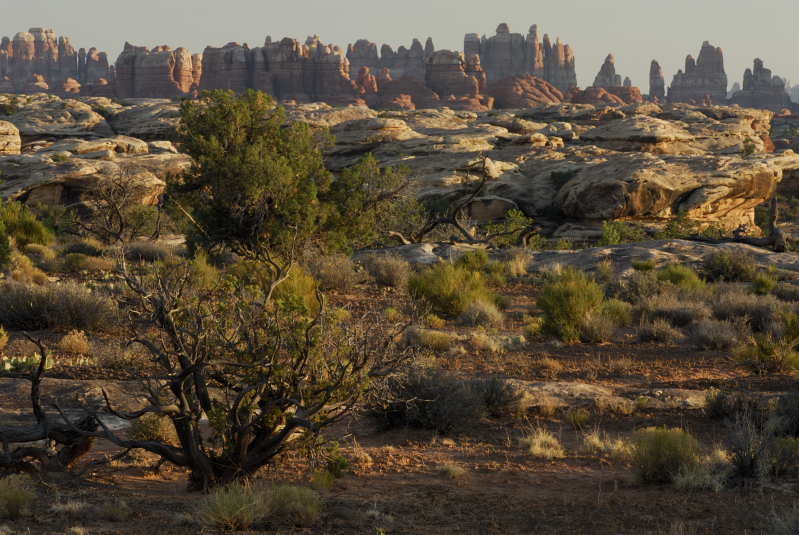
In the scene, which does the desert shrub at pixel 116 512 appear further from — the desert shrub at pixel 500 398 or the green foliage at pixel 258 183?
the green foliage at pixel 258 183

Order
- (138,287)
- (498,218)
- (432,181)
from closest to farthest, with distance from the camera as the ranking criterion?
(138,287) → (498,218) → (432,181)

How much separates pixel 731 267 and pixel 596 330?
22.5ft

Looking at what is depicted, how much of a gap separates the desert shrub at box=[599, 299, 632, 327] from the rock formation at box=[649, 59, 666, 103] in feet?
555

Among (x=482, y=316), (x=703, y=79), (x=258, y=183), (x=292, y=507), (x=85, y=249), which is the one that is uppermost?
(x=703, y=79)

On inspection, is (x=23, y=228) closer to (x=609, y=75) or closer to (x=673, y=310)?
(x=673, y=310)

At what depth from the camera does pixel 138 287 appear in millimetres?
4098

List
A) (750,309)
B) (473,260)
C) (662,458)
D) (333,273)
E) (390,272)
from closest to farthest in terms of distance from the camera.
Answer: (662,458)
(750,309)
(333,273)
(390,272)
(473,260)

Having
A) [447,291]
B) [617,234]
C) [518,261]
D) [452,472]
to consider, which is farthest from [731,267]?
[452,472]

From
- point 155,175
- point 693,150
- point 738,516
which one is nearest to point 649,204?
point 693,150

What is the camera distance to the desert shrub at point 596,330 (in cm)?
1025

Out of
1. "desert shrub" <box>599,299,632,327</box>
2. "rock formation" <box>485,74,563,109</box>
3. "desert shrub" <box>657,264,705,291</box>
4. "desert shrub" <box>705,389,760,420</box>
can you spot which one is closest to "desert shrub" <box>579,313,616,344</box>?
"desert shrub" <box>599,299,632,327</box>

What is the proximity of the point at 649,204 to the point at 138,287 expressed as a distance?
3160 centimetres

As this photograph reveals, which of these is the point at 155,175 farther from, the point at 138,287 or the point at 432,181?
the point at 138,287

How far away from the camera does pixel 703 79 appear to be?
16125 cm
